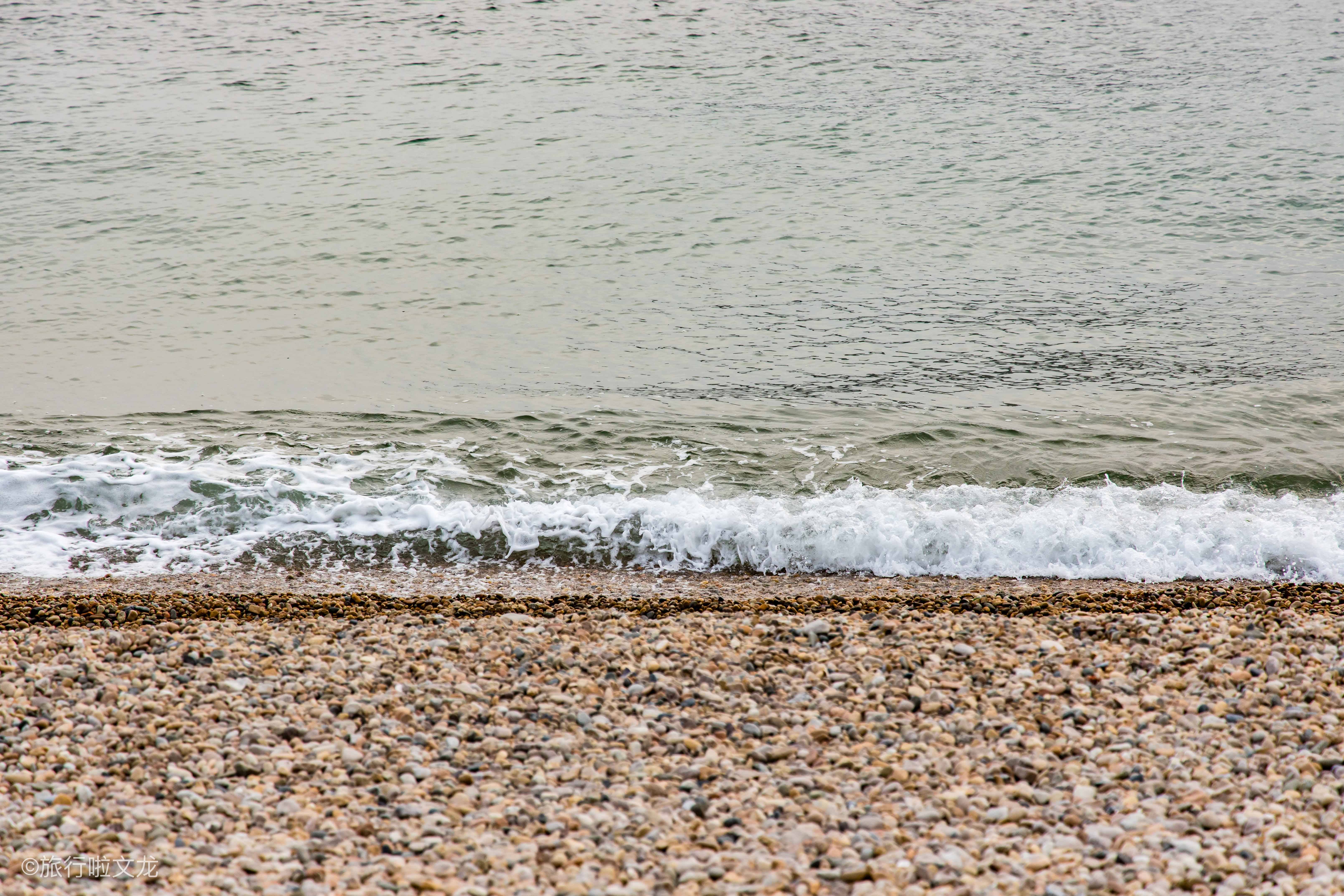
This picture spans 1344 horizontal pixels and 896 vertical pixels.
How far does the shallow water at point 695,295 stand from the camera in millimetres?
7715

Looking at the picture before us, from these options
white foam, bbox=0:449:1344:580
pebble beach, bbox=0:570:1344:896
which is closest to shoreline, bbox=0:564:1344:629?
pebble beach, bbox=0:570:1344:896

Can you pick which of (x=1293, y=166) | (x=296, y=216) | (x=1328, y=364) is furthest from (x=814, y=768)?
(x=1293, y=166)

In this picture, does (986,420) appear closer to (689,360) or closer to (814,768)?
(689,360)

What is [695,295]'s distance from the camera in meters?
12.7

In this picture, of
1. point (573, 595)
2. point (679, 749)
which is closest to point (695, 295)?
point (573, 595)

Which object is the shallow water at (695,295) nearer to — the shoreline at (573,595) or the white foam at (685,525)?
the white foam at (685,525)

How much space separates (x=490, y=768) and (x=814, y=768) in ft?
4.44

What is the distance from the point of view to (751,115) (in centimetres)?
1992

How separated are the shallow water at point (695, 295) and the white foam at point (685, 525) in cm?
4

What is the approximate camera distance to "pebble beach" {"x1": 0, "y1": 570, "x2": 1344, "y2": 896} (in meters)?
3.44

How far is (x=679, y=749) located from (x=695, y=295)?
362 inches

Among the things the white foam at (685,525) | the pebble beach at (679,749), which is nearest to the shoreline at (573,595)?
the pebble beach at (679,749)

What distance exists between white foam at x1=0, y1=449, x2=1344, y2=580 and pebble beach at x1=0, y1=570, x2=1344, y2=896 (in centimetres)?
126

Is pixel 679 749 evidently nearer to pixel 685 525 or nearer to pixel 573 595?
pixel 573 595
